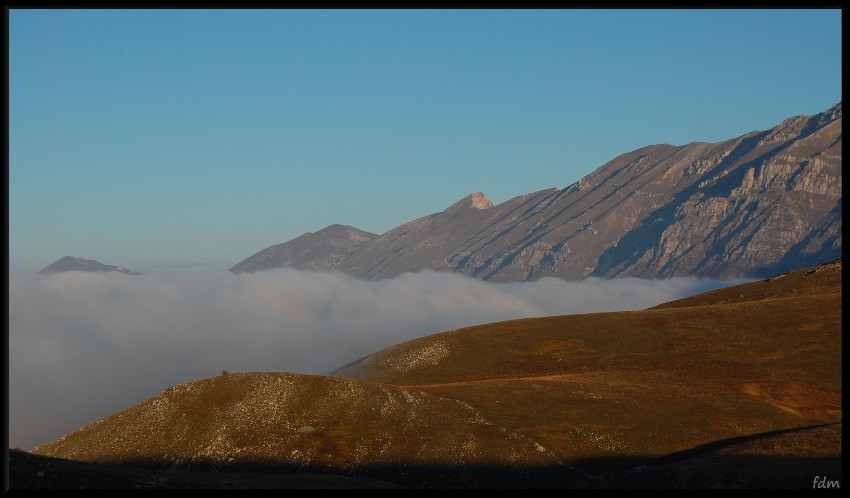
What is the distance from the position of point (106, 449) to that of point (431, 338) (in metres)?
78.8

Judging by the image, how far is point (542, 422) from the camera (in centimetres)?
9688

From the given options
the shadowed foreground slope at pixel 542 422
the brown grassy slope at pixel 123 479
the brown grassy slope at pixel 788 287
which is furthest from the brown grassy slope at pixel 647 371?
the brown grassy slope at pixel 123 479

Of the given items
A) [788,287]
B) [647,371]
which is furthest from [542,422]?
[788,287]

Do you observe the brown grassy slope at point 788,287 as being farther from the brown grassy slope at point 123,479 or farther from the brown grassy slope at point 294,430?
the brown grassy slope at point 123,479

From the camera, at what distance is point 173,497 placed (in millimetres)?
54469

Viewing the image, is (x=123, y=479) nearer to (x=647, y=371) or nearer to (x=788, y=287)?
(x=647, y=371)

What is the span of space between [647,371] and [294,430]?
193 feet

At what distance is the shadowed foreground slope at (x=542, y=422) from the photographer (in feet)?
267

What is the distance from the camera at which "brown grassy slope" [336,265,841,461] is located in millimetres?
96188

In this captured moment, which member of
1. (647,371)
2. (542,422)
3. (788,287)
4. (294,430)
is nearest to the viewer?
(294,430)

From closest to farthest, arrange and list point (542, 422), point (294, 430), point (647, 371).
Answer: point (294, 430), point (542, 422), point (647, 371)

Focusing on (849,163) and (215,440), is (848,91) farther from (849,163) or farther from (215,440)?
(215,440)

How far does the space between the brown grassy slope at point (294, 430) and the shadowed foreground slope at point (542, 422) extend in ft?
0.69

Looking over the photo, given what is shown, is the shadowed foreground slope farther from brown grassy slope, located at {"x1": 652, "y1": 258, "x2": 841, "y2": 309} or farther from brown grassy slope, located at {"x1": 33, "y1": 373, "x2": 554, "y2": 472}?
brown grassy slope, located at {"x1": 652, "y1": 258, "x2": 841, "y2": 309}
